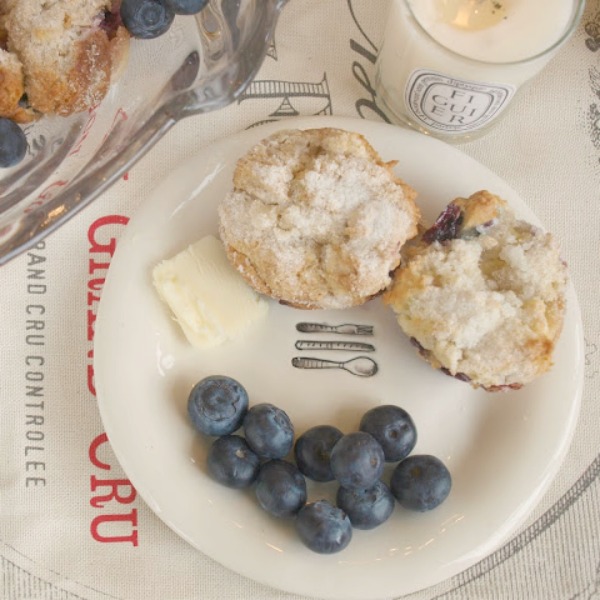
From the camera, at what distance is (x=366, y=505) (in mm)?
1225

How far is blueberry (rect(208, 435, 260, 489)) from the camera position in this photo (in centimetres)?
123

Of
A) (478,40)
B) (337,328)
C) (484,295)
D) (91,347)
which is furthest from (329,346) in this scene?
(478,40)

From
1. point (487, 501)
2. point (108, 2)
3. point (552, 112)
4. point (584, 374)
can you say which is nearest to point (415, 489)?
point (487, 501)

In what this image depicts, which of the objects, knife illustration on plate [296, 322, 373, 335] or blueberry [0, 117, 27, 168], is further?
knife illustration on plate [296, 322, 373, 335]

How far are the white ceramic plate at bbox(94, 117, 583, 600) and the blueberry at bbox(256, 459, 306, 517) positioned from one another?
6cm

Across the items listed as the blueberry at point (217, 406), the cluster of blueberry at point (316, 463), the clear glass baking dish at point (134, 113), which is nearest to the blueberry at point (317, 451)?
the cluster of blueberry at point (316, 463)

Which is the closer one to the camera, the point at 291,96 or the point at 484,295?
the point at 484,295

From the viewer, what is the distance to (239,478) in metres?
1.23

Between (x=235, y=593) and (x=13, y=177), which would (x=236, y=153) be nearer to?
(x=13, y=177)

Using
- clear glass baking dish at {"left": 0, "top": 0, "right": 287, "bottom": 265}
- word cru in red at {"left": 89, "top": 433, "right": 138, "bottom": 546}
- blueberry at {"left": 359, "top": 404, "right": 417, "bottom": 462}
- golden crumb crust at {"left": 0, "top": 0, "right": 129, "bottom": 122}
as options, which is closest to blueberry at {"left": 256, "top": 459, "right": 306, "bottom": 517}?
blueberry at {"left": 359, "top": 404, "right": 417, "bottom": 462}

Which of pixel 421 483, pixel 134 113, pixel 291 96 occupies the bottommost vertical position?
pixel 421 483

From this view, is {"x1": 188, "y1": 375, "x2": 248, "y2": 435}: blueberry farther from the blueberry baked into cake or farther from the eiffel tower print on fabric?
the eiffel tower print on fabric

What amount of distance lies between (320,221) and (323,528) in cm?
46

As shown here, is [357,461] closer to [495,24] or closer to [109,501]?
[109,501]
